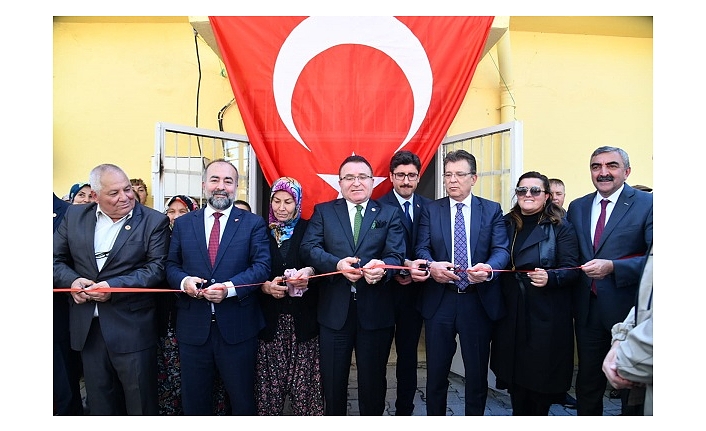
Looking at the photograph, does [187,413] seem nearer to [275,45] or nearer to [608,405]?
[275,45]

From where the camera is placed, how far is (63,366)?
3.31 m

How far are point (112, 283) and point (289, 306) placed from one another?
116 centimetres

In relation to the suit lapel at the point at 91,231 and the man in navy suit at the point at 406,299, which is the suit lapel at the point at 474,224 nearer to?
the man in navy suit at the point at 406,299

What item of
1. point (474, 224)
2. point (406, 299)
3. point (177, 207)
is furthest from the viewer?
point (177, 207)

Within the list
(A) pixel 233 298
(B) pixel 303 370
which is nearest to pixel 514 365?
(B) pixel 303 370

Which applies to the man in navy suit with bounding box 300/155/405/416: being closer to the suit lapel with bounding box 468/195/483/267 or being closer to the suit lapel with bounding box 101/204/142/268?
the suit lapel with bounding box 468/195/483/267

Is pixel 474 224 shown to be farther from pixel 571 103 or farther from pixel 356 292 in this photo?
pixel 571 103

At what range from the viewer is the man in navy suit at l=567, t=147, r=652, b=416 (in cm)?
298

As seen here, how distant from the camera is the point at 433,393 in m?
3.17

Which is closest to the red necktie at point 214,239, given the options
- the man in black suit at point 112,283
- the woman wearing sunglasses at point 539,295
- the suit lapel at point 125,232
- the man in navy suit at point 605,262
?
the man in black suit at point 112,283

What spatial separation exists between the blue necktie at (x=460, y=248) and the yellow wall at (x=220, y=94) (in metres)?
2.55

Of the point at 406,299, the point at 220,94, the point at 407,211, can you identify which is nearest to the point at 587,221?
the point at 407,211

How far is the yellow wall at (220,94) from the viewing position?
544 centimetres

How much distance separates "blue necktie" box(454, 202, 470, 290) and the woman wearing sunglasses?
0.34 m
